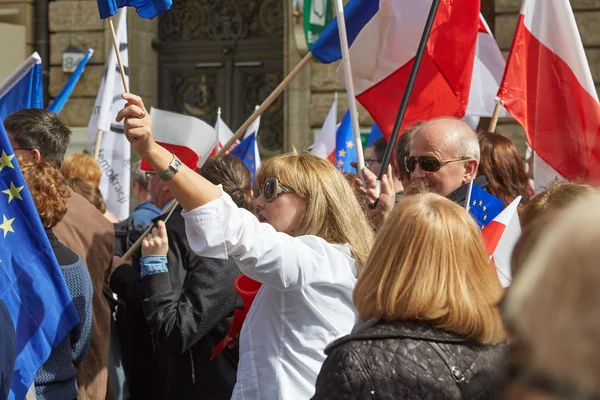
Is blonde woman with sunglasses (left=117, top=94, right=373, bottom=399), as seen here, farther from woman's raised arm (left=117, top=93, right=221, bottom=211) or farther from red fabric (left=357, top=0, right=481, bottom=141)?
red fabric (left=357, top=0, right=481, bottom=141)

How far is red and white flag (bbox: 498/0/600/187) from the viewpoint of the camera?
4.06 meters

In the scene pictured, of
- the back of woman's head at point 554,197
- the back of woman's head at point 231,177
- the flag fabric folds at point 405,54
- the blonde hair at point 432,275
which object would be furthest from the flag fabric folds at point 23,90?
the blonde hair at point 432,275

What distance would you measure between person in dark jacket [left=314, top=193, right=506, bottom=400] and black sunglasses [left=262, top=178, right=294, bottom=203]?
2.18ft

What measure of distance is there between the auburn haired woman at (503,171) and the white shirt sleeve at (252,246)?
131 cm

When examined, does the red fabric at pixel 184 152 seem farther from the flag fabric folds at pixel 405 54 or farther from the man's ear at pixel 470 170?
the man's ear at pixel 470 170

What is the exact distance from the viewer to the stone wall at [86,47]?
10.8m

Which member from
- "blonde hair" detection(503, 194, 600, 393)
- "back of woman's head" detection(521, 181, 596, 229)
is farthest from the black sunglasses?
"blonde hair" detection(503, 194, 600, 393)

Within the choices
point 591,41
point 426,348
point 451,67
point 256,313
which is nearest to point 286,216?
point 256,313

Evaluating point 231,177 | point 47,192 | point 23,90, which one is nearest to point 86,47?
point 23,90

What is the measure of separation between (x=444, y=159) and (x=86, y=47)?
Answer: 816cm

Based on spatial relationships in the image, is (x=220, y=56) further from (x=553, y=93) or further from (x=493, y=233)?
(x=493, y=233)

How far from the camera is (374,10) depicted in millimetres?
4305

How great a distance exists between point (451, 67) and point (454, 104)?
0.79 feet

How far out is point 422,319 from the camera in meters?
1.94
